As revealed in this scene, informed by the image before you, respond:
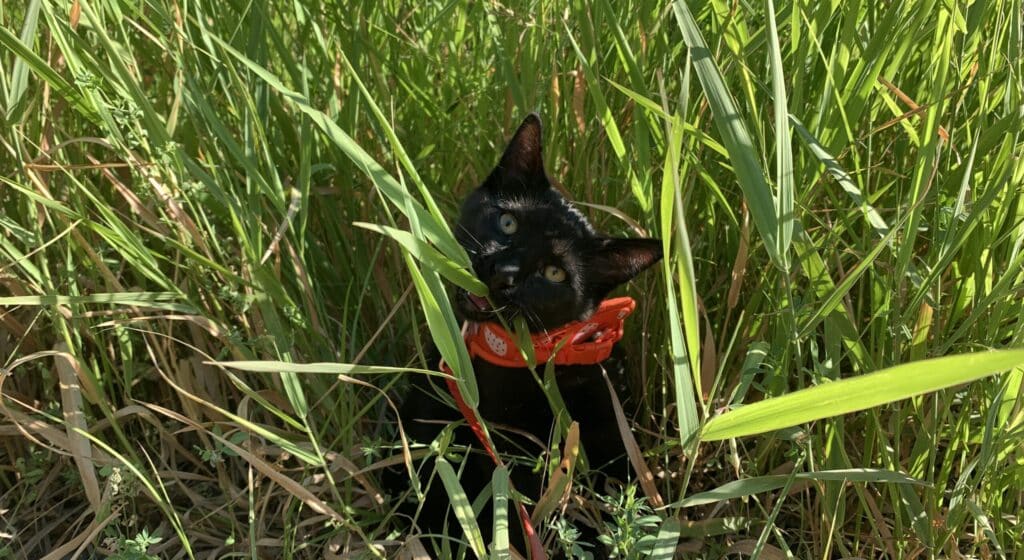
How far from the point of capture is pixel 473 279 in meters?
0.99

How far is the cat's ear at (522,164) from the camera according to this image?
135 cm

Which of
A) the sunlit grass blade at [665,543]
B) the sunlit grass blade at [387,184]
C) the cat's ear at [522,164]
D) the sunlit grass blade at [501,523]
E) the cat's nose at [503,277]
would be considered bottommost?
the sunlit grass blade at [665,543]

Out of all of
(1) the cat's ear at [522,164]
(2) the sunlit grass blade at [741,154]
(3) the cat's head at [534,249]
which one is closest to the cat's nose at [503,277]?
(3) the cat's head at [534,249]

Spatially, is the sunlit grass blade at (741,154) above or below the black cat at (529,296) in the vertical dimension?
above

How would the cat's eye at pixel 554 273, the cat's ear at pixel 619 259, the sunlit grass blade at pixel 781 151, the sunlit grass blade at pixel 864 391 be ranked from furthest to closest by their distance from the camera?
the cat's eye at pixel 554 273, the cat's ear at pixel 619 259, the sunlit grass blade at pixel 781 151, the sunlit grass blade at pixel 864 391

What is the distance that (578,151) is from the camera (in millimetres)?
1525

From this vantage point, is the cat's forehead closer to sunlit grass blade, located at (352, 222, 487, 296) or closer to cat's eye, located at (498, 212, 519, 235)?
cat's eye, located at (498, 212, 519, 235)

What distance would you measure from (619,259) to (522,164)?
0.89ft

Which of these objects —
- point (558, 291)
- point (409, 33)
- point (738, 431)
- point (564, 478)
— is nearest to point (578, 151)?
point (558, 291)

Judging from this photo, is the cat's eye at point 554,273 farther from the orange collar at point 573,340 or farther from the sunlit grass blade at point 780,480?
the sunlit grass blade at point 780,480

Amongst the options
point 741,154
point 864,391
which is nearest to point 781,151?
point 741,154

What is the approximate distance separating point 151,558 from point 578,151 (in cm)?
99

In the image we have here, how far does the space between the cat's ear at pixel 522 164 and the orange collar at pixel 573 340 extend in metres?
0.26

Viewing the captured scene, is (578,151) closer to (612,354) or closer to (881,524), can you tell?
(612,354)
